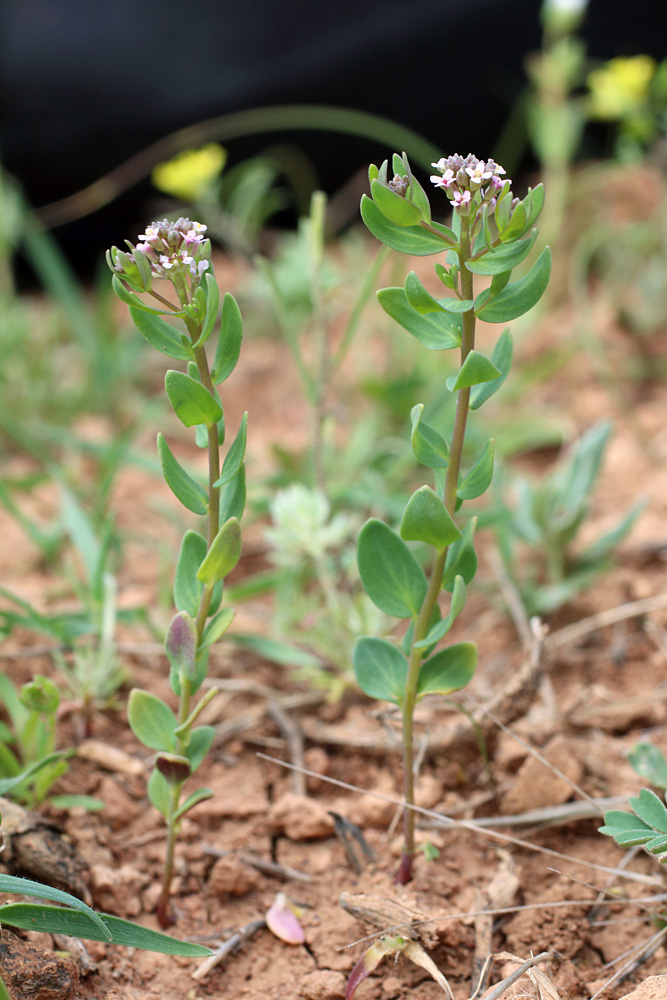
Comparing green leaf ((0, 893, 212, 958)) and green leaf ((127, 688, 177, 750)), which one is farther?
green leaf ((127, 688, 177, 750))

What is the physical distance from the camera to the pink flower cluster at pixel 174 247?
2.42ft

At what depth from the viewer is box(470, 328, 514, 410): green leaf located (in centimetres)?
82

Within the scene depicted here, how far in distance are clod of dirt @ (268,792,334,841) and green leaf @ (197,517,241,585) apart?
1.32ft

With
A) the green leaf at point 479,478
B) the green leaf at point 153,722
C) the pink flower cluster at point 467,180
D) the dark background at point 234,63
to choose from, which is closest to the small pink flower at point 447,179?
the pink flower cluster at point 467,180

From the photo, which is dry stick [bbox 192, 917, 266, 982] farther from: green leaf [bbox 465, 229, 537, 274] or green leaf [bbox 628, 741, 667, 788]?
green leaf [bbox 465, 229, 537, 274]

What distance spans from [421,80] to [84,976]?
2.52m

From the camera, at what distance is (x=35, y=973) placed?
2.71 ft

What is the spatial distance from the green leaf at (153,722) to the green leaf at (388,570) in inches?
9.7

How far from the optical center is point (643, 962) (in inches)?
35.7

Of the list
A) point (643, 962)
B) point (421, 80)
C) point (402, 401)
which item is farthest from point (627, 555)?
point (421, 80)

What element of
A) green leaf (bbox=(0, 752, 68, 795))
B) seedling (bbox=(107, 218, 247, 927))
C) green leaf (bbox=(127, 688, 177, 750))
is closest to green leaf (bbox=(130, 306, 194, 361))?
seedling (bbox=(107, 218, 247, 927))

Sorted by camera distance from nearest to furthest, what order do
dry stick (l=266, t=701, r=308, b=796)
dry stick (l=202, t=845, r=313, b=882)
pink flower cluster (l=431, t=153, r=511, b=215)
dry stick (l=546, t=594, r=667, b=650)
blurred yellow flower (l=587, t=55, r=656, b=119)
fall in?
1. pink flower cluster (l=431, t=153, r=511, b=215)
2. dry stick (l=202, t=845, r=313, b=882)
3. dry stick (l=266, t=701, r=308, b=796)
4. dry stick (l=546, t=594, r=667, b=650)
5. blurred yellow flower (l=587, t=55, r=656, b=119)

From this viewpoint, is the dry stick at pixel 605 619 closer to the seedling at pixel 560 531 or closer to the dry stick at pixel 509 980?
the seedling at pixel 560 531

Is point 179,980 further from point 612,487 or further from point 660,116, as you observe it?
point 660,116
